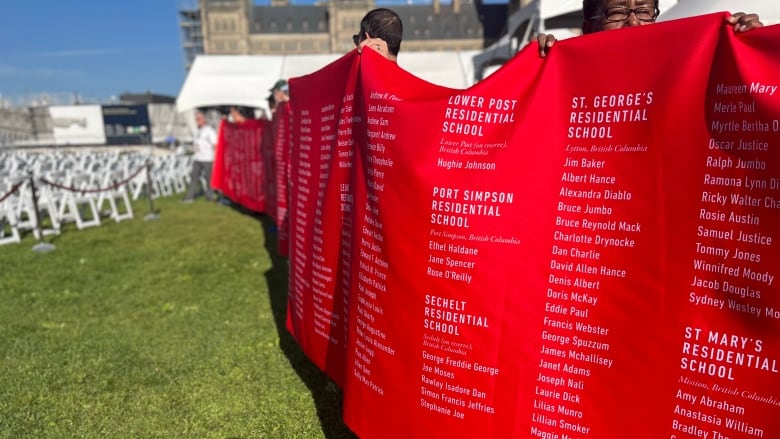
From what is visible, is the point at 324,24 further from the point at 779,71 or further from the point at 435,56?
the point at 779,71

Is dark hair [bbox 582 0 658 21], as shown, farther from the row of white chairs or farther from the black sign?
the black sign

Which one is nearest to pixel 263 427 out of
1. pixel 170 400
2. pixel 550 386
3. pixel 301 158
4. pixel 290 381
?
pixel 290 381

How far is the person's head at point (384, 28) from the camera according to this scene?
2914mm

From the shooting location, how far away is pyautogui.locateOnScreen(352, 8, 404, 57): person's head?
115 inches

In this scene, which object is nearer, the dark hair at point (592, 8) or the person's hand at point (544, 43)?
the person's hand at point (544, 43)

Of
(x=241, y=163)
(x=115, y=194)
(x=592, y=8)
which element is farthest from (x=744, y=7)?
(x=115, y=194)

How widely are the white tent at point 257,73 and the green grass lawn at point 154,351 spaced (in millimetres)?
10364

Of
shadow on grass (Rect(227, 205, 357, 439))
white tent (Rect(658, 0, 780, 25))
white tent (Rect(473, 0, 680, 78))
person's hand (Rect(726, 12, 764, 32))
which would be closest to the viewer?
person's hand (Rect(726, 12, 764, 32))

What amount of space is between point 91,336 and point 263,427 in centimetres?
236

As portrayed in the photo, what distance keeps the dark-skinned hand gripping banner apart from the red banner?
7.26 m

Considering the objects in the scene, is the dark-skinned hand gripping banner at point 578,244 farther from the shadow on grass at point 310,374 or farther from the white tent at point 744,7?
the white tent at point 744,7

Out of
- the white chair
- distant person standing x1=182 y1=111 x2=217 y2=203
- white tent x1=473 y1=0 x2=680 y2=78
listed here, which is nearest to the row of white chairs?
the white chair

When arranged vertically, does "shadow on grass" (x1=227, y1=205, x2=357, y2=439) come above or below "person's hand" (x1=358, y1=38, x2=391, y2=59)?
below

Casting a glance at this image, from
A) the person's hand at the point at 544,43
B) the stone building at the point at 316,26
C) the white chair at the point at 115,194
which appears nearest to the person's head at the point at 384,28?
the person's hand at the point at 544,43
